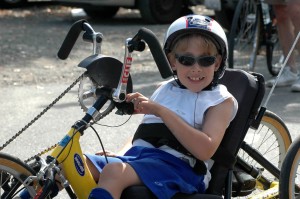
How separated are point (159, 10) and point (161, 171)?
9.19 m

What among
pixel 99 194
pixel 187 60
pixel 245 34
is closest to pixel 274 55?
pixel 245 34

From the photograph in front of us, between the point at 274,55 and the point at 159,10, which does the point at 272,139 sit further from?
the point at 159,10

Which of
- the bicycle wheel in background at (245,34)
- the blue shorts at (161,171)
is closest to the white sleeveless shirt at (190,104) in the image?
the blue shorts at (161,171)

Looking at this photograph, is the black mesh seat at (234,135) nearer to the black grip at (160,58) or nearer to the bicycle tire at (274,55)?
the black grip at (160,58)

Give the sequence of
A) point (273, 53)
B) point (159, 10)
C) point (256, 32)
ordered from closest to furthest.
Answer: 1. point (256, 32)
2. point (273, 53)
3. point (159, 10)

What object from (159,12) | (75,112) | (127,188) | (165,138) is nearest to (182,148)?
(165,138)

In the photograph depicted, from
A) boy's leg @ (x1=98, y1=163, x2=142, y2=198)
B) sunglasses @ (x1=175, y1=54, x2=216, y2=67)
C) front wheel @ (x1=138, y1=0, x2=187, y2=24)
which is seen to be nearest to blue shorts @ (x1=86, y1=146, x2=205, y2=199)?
boy's leg @ (x1=98, y1=163, x2=142, y2=198)

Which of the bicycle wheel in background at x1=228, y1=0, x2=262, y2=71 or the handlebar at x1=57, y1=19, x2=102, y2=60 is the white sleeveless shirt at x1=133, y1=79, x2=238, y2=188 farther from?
the bicycle wheel in background at x1=228, y1=0, x2=262, y2=71

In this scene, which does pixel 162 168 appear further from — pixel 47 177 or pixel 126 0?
pixel 126 0

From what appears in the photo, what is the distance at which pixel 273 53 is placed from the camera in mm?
8695

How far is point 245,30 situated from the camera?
8.71 meters

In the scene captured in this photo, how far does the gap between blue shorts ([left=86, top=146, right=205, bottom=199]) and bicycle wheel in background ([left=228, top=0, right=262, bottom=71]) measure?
13.6 feet

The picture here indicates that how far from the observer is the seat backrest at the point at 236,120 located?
389 centimetres

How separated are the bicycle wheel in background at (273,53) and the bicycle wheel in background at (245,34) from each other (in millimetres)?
138
